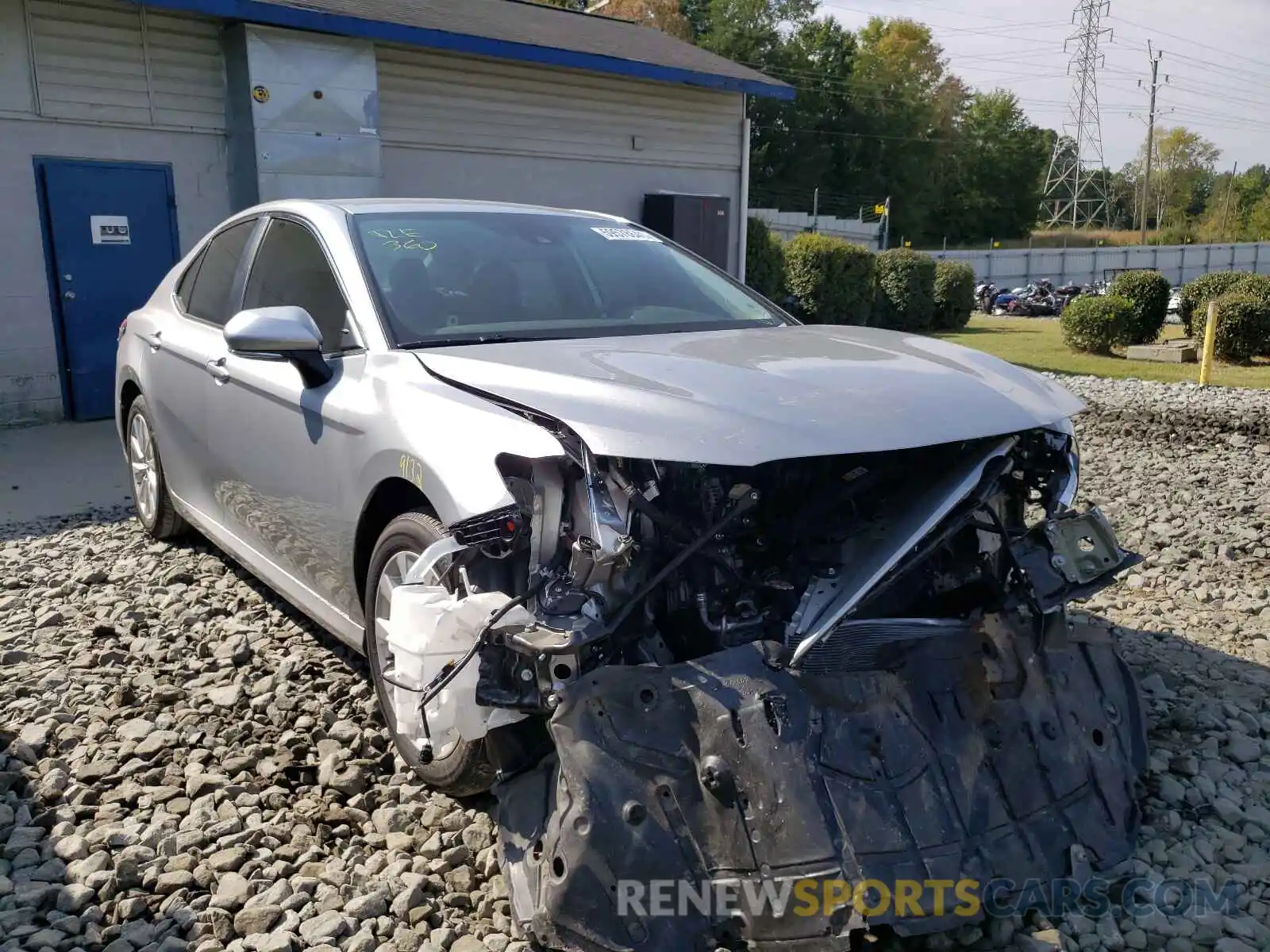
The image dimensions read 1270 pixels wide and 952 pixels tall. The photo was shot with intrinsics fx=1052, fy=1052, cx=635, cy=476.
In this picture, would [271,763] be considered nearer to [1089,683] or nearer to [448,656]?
[448,656]

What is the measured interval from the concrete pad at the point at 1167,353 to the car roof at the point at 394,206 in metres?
13.5

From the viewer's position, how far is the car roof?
4070 millimetres

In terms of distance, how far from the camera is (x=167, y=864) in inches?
114

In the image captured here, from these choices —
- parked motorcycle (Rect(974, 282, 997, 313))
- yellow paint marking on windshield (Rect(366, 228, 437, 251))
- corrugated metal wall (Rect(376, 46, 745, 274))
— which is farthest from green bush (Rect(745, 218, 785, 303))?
parked motorcycle (Rect(974, 282, 997, 313))

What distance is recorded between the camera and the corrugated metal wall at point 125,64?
927cm

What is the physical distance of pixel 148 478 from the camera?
558cm

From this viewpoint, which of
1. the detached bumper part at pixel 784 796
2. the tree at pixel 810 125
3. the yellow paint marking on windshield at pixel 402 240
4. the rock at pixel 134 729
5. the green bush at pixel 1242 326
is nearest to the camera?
the detached bumper part at pixel 784 796

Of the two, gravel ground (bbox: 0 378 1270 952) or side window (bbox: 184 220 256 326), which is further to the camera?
side window (bbox: 184 220 256 326)

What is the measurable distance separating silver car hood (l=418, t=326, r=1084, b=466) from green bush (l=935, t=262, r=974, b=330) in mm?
21395

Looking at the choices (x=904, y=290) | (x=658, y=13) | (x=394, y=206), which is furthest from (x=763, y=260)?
(x=658, y=13)

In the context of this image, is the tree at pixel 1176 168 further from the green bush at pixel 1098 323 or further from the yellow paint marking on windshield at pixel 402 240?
the yellow paint marking on windshield at pixel 402 240

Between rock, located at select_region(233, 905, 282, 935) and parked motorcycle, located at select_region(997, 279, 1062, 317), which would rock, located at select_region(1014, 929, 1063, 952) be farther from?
parked motorcycle, located at select_region(997, 279, 1062, 317)

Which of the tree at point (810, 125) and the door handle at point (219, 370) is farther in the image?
the tree at point (810, 125)

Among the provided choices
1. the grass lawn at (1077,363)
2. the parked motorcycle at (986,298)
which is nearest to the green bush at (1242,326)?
the grass lawn at (1077,363)
